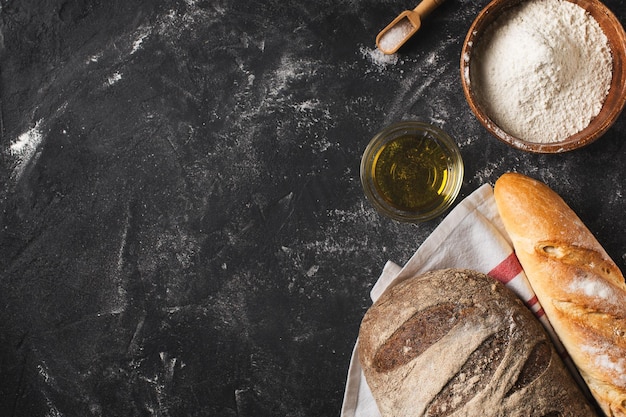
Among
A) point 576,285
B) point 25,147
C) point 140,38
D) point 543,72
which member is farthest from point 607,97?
point 25,147

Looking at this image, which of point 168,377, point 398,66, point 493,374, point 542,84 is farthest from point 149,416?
point 542,84

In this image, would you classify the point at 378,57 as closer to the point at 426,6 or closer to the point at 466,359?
the point at 426,6

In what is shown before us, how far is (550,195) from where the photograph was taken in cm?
154

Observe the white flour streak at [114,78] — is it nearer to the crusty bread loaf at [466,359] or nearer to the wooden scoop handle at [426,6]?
the wooden scoop handle at [426,6]

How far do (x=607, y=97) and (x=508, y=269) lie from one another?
0.50m

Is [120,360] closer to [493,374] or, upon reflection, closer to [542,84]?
[493,374]

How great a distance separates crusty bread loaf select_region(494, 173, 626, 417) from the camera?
4.76 feet

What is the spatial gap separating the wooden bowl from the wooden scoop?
0.17 m

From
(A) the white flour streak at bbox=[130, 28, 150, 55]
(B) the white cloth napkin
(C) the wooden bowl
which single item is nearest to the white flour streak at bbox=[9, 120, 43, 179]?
(A) the white flour streak at bbox=[130, 28, 150, 55]

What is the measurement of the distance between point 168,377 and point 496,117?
3.79ft

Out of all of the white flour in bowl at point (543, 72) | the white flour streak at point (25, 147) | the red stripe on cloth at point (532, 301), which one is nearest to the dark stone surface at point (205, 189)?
the white flour streak at point (25, 147)

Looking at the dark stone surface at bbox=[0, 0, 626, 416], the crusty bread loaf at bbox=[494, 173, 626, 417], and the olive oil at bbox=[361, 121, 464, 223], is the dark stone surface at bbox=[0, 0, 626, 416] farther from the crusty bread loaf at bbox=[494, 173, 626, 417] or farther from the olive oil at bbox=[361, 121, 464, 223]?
the crusty bread loaf at bbox=[494, 173, 626, 417]

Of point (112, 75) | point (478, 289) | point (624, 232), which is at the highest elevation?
point (112, 75)

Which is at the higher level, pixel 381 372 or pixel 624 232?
pixel 381 372
